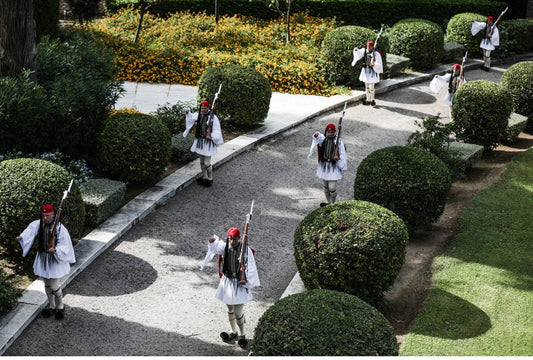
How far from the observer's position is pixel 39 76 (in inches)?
528

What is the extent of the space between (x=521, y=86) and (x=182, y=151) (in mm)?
8746

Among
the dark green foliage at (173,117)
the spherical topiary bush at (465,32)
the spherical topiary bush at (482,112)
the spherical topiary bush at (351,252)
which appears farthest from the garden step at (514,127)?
the spherical topiary bush at (351,252)

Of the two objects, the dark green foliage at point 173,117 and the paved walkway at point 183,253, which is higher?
the dark green foliage at point 173,117

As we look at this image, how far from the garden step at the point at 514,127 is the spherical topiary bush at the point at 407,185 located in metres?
5.62

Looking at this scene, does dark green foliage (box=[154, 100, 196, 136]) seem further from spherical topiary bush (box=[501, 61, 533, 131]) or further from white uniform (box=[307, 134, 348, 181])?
spherical topiary bush (box=[501, 61, 533, 131])

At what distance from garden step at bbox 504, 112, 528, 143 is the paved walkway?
2.27 meters

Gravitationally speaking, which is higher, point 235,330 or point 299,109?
point 299,109

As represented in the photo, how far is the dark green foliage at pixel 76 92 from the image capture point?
1216 cm

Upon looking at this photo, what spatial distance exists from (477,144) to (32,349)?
34.5ft

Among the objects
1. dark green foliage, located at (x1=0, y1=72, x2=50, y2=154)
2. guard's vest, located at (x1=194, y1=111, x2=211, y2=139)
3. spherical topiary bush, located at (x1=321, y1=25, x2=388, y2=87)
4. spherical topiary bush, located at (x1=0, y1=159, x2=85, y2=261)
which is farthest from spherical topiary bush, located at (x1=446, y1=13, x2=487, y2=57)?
spherical topiary bush, located at (x1=0, y1=159, x2=85, y2=261)

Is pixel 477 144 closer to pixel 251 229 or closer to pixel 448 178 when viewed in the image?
pixel 448 178

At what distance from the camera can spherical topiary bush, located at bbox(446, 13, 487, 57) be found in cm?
2177

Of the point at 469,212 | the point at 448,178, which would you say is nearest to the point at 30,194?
the point at 448,178

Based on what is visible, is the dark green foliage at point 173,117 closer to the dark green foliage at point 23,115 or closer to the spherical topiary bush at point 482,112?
the dark green foliage at point 23,115
